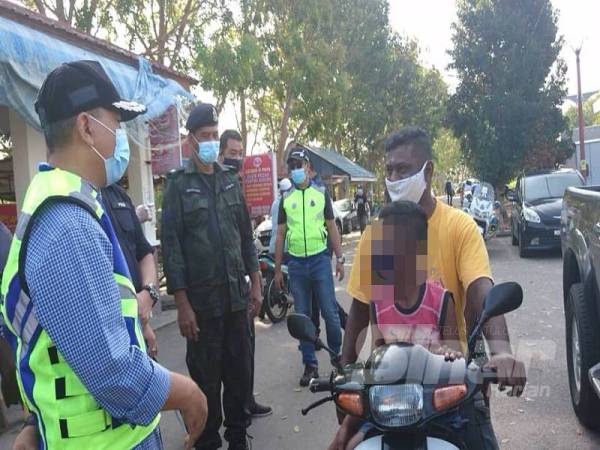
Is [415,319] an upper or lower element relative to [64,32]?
lower

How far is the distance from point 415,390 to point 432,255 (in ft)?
2.33

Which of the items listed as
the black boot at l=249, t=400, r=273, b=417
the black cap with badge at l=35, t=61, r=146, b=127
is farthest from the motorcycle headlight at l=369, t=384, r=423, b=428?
the black boot at l=249, t=400, r=273, b=417

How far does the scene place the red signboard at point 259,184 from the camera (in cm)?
1169

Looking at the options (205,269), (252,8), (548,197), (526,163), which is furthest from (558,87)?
(205,269)

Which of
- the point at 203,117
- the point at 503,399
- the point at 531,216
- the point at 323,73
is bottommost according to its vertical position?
the point at 503,399

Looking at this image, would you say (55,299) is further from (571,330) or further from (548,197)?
(548,197)

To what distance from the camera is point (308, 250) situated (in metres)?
5.21

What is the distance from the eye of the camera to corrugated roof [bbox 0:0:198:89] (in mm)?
6168

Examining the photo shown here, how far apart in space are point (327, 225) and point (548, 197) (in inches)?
356

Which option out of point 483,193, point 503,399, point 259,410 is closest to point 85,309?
point 259,410

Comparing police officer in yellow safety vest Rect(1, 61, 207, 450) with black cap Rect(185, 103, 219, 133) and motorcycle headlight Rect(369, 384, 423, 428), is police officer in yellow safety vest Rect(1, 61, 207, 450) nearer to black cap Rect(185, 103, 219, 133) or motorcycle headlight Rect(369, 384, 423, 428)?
motorcycle headlight Rect(369, 384, 423, 428)

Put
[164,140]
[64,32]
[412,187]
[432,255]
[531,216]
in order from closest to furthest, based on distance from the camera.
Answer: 1. [432,255]
2. [412,187]
3. [64,32]
4. [164,140]
5. [531,216]

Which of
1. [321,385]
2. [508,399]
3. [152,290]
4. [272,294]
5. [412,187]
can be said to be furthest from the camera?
[272,294]

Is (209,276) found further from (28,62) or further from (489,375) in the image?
(28,62)
